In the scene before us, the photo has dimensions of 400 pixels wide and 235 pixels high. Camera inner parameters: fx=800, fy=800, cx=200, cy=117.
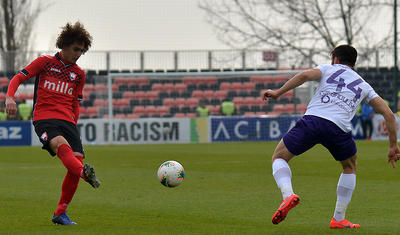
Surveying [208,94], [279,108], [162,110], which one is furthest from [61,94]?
[208,94]

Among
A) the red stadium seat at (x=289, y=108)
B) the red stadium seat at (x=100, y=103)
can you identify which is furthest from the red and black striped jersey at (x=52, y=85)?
the red stadium seat at (x=100, y=103)

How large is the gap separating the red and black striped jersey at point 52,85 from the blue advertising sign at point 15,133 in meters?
22.1

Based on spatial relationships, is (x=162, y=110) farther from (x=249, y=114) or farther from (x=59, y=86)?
(x=59, y=86)

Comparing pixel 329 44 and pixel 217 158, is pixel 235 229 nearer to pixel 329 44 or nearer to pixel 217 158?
pixel 217 158

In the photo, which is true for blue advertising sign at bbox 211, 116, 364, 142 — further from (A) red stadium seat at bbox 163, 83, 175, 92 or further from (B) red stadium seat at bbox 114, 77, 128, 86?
(B) red stadium seat at bbox 114, 77, 128, 86

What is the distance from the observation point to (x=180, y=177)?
892cm

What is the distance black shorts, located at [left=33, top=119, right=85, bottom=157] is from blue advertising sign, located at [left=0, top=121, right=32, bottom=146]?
22284 mm

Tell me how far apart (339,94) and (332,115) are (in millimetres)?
215

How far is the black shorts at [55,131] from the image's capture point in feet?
24.8

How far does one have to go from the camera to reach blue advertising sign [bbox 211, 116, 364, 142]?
98.5 feet

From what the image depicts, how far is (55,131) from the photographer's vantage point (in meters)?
7.58

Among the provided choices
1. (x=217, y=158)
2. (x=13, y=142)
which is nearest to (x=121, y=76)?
(x=13, y=142)

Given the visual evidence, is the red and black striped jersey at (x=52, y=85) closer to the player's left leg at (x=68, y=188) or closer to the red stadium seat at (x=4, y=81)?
the player's left leg at (x=68, y=188)

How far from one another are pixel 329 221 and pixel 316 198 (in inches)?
83.0
